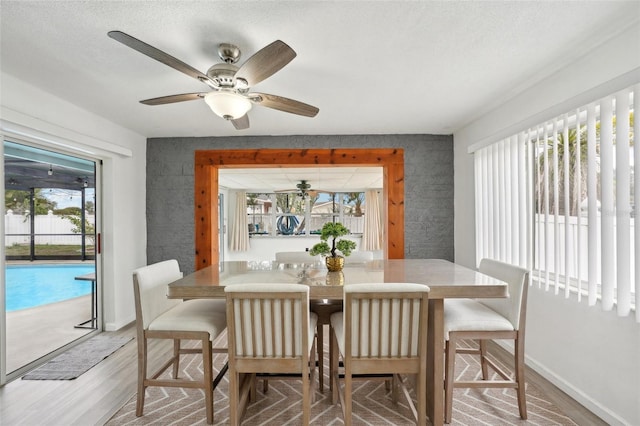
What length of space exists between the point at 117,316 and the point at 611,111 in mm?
4630

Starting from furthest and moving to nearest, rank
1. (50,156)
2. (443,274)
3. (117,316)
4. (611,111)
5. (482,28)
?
(117,316)
(50,156)
(443,274)
(611,111)
(482,28)

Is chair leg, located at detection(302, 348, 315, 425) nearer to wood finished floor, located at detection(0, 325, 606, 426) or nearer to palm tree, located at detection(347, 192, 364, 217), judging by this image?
wood finished floor, located at detection(0, 325, 606, 426)

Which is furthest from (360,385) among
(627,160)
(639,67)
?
(639,67)

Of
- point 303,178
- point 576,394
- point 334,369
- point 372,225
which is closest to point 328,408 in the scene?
point 334,369

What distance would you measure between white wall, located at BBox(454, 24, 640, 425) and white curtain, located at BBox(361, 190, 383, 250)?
5126mm

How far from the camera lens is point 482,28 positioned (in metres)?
1.74

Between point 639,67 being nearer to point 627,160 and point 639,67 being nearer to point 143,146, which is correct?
point 627,160

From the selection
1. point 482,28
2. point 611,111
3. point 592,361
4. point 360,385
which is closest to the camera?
point 482,28

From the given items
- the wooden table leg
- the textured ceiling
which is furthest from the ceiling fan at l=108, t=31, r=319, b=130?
the wooden table leg

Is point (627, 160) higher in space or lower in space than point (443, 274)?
higher

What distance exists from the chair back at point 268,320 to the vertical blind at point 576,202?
69.0 inches

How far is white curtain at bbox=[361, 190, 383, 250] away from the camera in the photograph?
796cm

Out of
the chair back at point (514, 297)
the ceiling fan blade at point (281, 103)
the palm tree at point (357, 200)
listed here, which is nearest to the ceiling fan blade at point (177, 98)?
the ceiling fan blade at point (281, 103)

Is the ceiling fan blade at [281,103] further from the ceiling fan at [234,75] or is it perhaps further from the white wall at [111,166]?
the white wall at [111,166]
